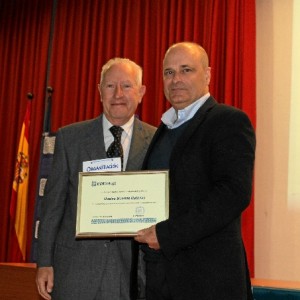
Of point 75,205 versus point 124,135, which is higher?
point 124,135

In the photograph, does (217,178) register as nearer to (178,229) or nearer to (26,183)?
(178,229)

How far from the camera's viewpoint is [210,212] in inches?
70.6

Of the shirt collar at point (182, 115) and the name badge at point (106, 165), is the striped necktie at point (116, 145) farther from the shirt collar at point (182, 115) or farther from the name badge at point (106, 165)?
the shirt collar at point (182, 115)

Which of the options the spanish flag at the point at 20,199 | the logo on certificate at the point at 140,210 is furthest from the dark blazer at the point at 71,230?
the spanish flag at the point at 20,199

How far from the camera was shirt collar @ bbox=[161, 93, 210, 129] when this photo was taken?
2115mm

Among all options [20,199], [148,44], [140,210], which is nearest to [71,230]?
[140,210]

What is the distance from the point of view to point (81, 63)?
6.40 meters

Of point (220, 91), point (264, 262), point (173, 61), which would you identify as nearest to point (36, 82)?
point (220, 91)

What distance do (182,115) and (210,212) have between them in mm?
497

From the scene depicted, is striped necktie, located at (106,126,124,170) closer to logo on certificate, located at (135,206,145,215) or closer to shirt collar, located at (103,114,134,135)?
shirt collar, located at (103,114,134,135)

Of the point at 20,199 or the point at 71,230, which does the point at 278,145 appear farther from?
the point at 20,199

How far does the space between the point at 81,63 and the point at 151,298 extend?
4752 millimetres

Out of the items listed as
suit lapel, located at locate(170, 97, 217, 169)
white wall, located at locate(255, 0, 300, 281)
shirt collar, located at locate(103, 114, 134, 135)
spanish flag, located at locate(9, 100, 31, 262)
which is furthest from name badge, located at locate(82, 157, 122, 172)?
spanish flag, located at locate(9, 100, 31, 262)

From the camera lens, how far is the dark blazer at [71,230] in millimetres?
2312
